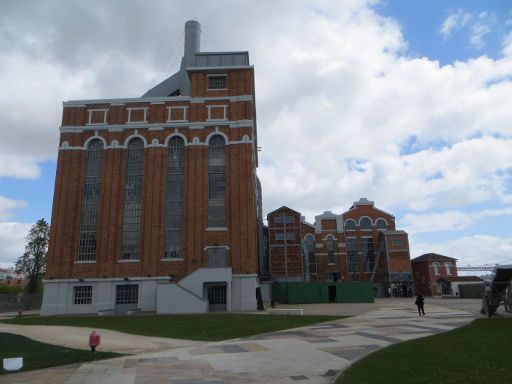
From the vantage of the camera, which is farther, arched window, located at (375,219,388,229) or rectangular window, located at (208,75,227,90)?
arched window, located at (375,219,388,229)

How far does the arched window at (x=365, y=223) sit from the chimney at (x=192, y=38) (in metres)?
40.2

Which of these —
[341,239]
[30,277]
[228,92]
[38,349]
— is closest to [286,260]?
[341,239]

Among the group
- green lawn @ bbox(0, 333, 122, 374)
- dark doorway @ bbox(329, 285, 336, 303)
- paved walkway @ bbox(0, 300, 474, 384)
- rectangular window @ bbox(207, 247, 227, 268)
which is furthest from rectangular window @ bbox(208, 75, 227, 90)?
green lawn @ bbox(0, 333, 122, 374)

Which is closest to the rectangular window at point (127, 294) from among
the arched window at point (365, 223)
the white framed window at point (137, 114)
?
the white framed window at point (137, 114)

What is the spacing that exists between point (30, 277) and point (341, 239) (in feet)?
173

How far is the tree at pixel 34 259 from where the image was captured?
214 ft

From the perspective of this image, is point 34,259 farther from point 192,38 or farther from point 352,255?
point 352,255

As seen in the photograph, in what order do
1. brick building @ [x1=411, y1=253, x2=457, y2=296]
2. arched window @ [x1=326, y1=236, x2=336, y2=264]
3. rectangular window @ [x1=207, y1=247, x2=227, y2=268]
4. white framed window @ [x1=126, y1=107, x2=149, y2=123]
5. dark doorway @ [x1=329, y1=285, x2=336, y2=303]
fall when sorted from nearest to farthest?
rectangular window @ [x1=207, y1=247, x2=227, y2=268]
white framed window @ [x1=126, y1=107, x2=149, y2=123]
dark doorway @ [x1=329, y1=285, x2=336, y2=303]
brick building @ [x1=411, y1=253, x2=457, y2=296]
arched window @ [x1=326, y1=236, x2=336, y2=264]

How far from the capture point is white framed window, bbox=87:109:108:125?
157 feet

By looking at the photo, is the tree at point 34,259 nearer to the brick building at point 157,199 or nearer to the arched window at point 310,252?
the brick building at point 157,199

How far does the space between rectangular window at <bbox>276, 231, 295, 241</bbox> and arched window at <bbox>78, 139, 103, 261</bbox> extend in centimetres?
2987

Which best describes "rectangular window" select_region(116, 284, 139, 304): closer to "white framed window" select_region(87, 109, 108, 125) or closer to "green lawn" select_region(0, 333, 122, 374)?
"white framed window" select_region(87, 109, 108, 125)

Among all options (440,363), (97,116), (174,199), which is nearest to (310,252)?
(174,199)

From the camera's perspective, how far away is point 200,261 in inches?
1706
